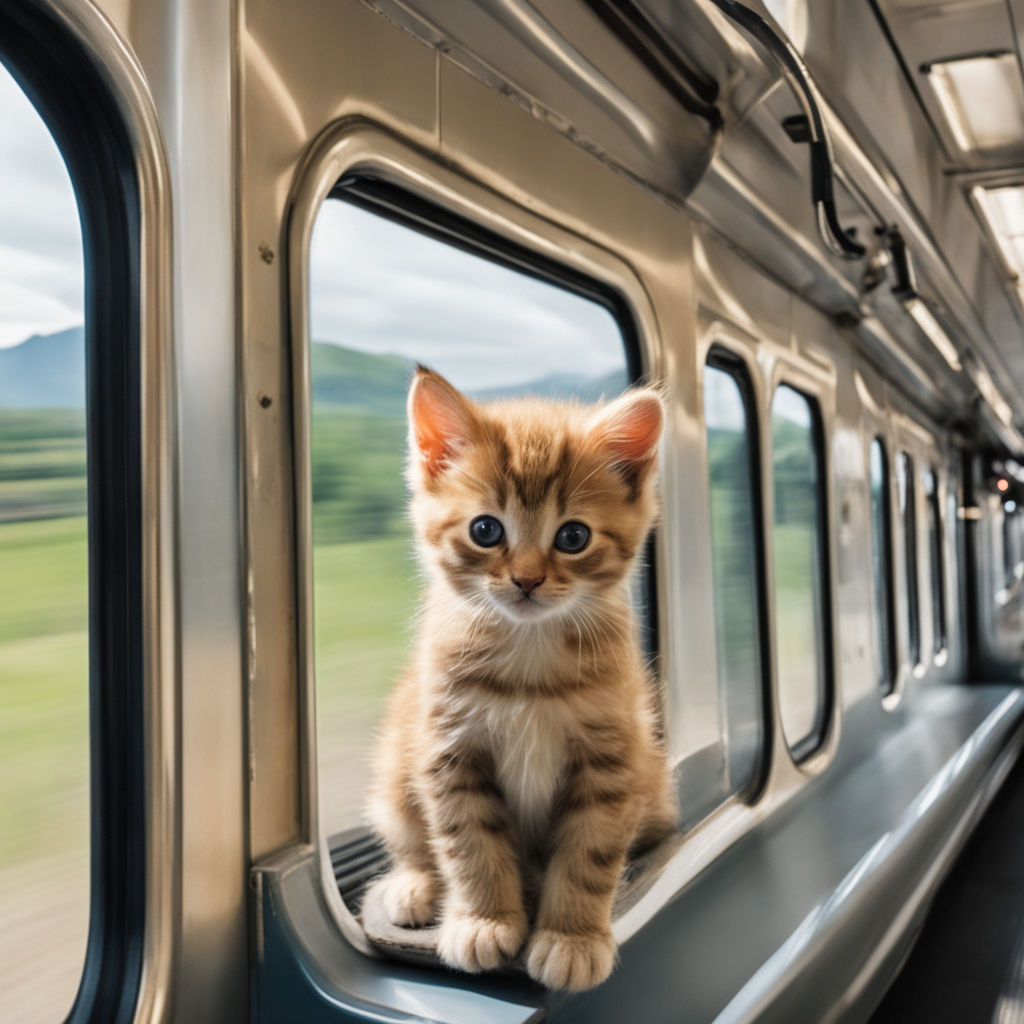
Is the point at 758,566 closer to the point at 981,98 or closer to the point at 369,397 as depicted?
the point at 981,98

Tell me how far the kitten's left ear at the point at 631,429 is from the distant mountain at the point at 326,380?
0.31 meters

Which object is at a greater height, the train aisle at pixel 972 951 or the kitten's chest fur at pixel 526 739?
the kitten's chest fur at pixel 526 739

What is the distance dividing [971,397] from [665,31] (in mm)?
5398

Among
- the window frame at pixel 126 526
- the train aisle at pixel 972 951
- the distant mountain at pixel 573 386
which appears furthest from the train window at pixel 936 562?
the window frame at pixel 126 526

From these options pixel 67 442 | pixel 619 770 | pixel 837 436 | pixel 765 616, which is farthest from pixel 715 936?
pixel 837 436

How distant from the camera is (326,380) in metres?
1.64

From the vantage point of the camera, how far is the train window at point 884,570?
17.7 ft

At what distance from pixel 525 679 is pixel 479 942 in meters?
0.32

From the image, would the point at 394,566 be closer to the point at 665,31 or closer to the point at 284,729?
the point at 284,729

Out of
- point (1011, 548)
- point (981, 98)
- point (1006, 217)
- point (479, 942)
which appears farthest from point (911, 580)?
point (1011, 548)

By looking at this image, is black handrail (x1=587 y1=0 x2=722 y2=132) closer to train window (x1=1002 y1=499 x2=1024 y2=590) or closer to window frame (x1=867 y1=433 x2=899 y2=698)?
window frame (x1=867 y1=433 x2=899 y2=698)

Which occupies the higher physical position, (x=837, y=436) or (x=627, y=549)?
(x=837, y=436)

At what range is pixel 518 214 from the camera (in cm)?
175

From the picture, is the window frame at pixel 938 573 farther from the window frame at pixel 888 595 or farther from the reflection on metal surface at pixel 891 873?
the reflection on metal surface at pixel 891 873
